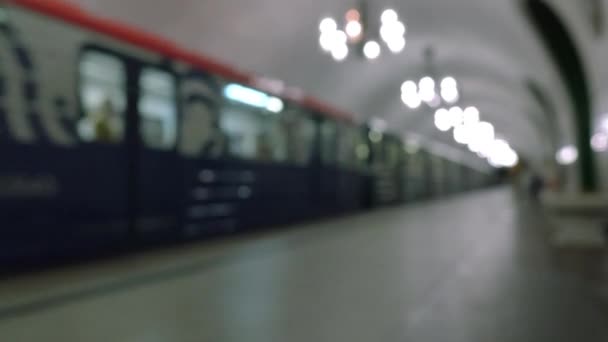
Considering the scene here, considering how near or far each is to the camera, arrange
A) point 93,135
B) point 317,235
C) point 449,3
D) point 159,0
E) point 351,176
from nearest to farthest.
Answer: point 93,135, point 317,235, point 159,0, point 351,176, point 449,3

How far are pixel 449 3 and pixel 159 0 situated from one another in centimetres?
805

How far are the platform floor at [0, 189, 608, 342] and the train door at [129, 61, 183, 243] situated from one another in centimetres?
43

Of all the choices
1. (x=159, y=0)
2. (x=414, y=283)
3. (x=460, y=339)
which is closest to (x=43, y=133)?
(x=414, y=283)

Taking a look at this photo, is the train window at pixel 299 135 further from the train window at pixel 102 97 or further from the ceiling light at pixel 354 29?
the train window at pixel 102 97

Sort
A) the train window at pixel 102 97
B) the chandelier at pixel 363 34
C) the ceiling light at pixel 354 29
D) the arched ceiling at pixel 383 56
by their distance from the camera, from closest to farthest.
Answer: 1. the train window at pixel 102 97
2. the ceiling light at pixel 354 29
3. the arched ceiling at pixel 383 56
4. the chandelier at pixel 363 34

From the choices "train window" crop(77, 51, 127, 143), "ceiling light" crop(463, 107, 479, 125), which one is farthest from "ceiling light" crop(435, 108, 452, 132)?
"train window" crop(77, 51, 127, 143)

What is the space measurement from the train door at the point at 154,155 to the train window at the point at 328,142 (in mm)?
5608

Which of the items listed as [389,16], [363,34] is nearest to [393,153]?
[389,16]

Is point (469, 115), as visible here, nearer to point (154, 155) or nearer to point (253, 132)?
point (253, 132)

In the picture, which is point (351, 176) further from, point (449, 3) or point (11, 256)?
point (11, 256)

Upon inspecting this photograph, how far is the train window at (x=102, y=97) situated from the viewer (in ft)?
21.6

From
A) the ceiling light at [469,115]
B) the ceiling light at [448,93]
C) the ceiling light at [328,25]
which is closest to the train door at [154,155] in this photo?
the ceiling light at [328,25]

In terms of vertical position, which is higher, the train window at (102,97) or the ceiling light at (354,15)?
the ceiling light at (354,15)

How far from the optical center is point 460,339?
371cm
